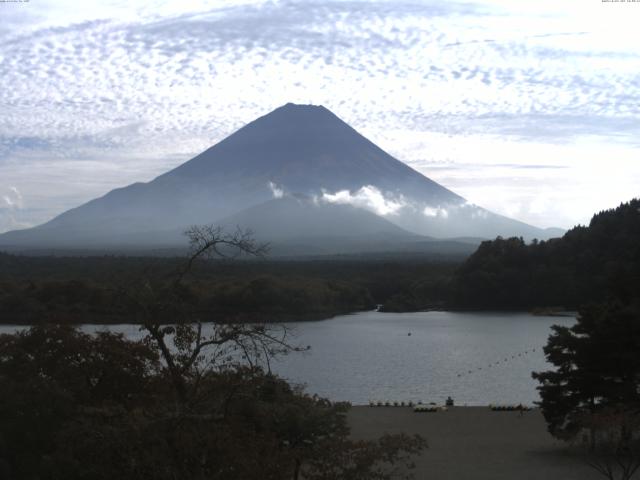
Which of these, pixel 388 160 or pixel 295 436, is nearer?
pixel 295 436

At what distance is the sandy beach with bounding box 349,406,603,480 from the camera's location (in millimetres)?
10875

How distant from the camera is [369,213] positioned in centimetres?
13625

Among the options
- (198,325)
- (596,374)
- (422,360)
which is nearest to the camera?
(198,325)

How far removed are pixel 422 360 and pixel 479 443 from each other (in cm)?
1338

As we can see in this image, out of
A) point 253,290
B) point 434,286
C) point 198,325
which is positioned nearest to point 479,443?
point 198,325

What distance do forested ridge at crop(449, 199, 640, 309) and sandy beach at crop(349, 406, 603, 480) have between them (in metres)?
29.8

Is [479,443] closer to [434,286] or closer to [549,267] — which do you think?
[549,267]

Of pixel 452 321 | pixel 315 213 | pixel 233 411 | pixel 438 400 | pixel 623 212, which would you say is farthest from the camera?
pixel 315 213

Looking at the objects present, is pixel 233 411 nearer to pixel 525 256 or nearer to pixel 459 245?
pixel 525 256

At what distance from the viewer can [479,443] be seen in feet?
42.3

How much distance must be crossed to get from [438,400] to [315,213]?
4476 inches

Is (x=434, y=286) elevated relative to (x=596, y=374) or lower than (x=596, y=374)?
elevated

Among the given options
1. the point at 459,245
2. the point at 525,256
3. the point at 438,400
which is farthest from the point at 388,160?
the point at 438,400

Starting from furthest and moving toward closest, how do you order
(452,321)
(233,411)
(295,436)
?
(452,321), (295,436), (233,411)
